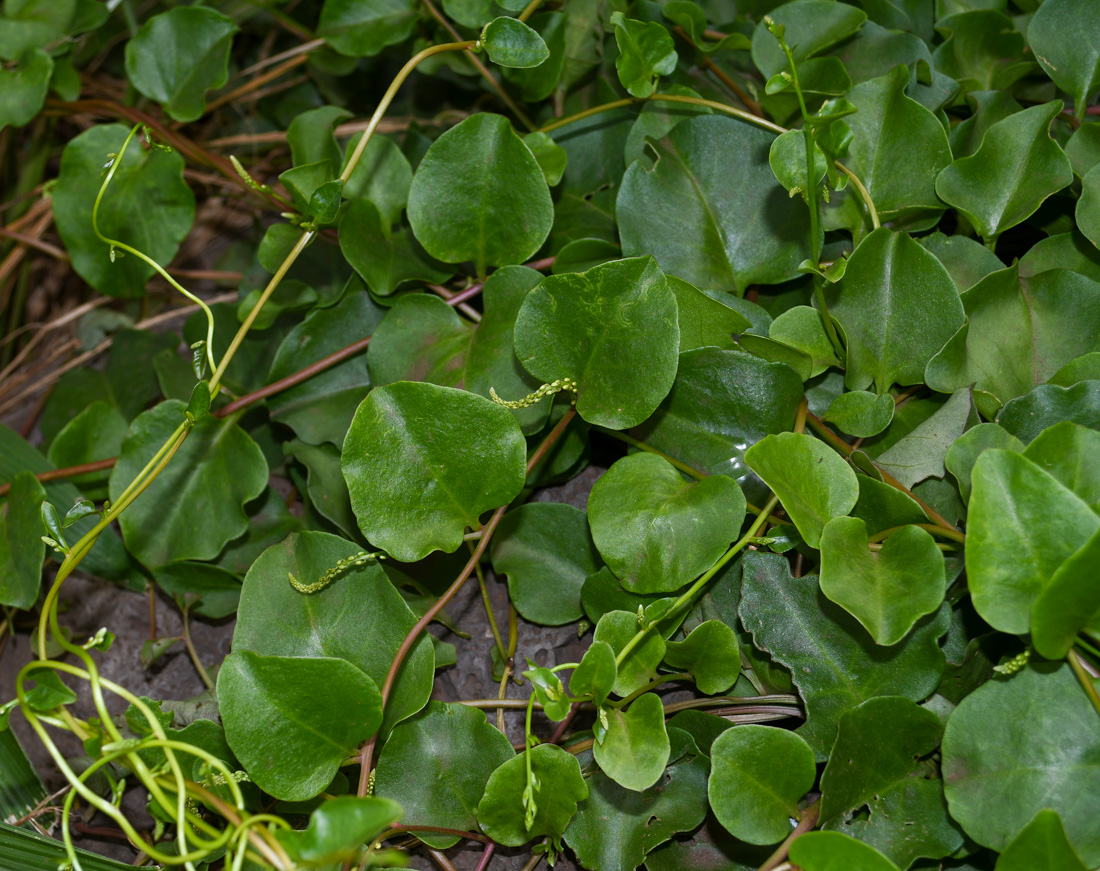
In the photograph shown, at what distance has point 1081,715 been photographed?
588mm

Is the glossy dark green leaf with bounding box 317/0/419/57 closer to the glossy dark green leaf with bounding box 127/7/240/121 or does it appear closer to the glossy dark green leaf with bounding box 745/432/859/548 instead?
the glossy dark green leaf with bounding box 127/7/240/121

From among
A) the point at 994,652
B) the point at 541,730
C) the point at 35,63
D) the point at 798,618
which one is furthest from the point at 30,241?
the point at 994,652

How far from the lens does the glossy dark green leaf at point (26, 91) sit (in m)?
1.03

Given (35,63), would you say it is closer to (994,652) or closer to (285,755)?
(285,755)

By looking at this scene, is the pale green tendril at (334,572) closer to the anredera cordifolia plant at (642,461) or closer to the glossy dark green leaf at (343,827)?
the anredera cordifolia plant at (642,461)

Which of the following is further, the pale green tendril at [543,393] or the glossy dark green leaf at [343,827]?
the pale green tendril at [543,393]

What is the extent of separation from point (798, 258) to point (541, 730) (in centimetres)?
50

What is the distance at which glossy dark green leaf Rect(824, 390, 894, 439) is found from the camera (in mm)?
729

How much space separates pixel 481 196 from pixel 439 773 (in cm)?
53

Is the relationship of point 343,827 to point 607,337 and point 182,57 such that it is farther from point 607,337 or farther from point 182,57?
point 182,57

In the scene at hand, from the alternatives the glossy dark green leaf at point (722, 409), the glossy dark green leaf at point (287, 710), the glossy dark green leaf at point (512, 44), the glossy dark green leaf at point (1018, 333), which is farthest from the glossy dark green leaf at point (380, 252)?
the glossy dark green leaf at point (1018, 333)

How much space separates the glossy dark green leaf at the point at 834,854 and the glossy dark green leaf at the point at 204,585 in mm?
578

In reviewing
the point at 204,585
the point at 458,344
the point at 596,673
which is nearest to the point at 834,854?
the point at 596,673

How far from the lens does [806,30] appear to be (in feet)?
2.99
